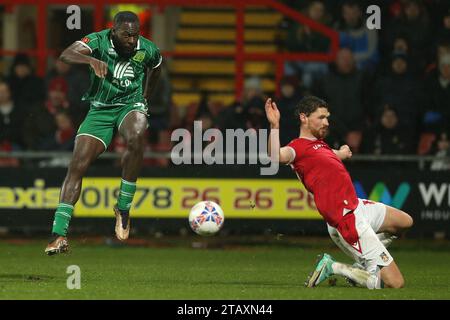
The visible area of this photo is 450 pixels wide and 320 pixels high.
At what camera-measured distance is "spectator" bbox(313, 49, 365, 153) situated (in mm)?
17016

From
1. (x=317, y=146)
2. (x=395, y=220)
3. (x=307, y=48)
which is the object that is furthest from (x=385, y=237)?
(x=307, y=48)

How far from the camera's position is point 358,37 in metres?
18.1

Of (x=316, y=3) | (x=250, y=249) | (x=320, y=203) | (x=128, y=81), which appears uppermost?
(x=316, y=3)

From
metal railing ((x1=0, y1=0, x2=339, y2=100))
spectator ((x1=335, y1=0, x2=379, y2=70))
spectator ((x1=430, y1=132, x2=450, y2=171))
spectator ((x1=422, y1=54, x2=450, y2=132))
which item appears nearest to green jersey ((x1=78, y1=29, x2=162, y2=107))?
spectator ((x1=430, y1=132, x2=450, y2=171))

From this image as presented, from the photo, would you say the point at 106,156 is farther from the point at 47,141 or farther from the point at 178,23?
the point at 178,23

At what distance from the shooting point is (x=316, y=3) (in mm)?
18719

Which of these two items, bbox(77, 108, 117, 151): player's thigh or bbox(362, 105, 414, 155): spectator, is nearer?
bbox(77, 108, 117, 151): player's thigh

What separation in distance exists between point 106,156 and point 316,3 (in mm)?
4829

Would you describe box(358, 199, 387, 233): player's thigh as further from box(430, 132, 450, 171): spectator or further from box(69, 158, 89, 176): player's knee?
box(430, 132, 450, 171): spectator

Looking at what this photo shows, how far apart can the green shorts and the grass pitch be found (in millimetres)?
1405

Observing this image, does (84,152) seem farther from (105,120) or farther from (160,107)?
(160,107)

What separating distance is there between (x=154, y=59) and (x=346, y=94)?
5.92 m

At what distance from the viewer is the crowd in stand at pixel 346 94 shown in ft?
54.5
